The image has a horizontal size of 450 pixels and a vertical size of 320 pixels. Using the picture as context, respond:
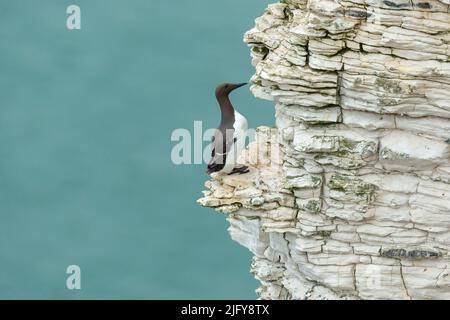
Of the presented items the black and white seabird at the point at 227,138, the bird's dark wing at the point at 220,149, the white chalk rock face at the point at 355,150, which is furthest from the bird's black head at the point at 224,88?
the white chalk rock face at the point at 355,150

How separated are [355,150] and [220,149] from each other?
2.80 meters

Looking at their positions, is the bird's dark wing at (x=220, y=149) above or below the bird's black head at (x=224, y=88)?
below

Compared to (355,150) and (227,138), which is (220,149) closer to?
(227,138)

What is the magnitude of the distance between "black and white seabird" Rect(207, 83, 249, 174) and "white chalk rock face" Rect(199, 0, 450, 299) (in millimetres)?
236

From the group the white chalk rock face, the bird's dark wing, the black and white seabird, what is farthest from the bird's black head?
the white chalk rock face

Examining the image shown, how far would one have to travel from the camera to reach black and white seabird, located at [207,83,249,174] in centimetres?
2745

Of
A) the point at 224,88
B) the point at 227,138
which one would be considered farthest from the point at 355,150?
the point at 224,88

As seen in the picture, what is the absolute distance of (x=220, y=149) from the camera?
2752 centimetres

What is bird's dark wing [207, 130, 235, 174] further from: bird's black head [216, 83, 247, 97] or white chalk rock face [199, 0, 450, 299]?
bird's black head [216, 83, 247, 97]

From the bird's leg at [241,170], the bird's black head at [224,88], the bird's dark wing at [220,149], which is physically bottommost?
the bird's leg at [241,170]

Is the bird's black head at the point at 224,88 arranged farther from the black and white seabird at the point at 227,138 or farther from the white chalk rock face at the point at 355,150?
the white chalk rock face at the point at 355,150

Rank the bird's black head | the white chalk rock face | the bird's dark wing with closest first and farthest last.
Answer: the white chalk rock face
the bird's dark wing
the bird's black head

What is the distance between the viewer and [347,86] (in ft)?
82.7

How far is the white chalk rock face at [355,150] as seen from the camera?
A: 25.0m
